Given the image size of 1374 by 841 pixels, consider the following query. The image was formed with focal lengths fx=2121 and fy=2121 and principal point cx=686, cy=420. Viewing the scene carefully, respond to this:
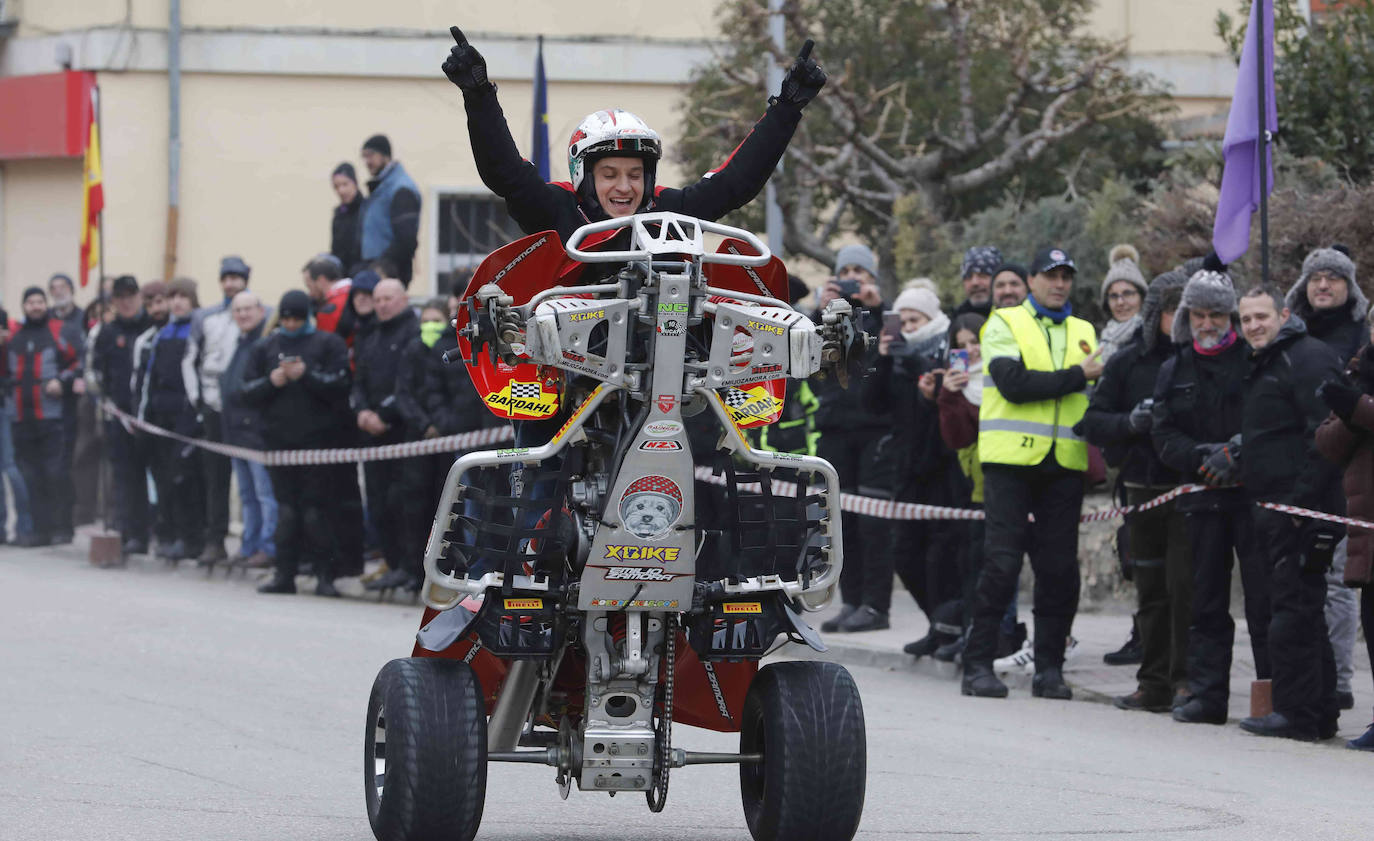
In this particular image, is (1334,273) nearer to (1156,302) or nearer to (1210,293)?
(1210,293)

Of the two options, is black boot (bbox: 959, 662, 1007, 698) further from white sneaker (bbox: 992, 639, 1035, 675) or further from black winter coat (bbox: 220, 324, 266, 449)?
black winter coat (bbox: 220, 324, 266, 449)

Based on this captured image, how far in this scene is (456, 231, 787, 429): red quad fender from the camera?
6078 millimetres

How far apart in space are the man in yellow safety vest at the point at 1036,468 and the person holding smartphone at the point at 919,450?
1060 mm

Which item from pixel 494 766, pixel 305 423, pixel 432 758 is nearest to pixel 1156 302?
pixel 494 766

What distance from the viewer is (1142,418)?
1030cm

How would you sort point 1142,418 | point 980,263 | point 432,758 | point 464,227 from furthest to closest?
point 464,227 → point 980,263 → point 1142,418 → point 432,758

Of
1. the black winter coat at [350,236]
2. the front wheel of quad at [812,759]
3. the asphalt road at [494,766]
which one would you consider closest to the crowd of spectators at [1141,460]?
the asphalt road at [494,766]

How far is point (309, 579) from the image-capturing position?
16.1 meters

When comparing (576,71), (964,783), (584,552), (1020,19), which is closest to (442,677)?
(584,552)

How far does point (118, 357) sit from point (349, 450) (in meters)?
4.54

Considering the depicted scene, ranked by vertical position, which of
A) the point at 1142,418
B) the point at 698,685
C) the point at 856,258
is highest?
the point at 856,258

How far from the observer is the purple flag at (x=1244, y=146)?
11.1 meters

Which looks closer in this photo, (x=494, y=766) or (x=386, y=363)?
(x=494, y=766)

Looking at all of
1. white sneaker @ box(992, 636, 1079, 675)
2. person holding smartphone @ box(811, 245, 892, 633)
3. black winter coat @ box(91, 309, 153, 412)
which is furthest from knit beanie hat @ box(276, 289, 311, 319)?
white sneaker @ box(992, 636, 1079, 675)
